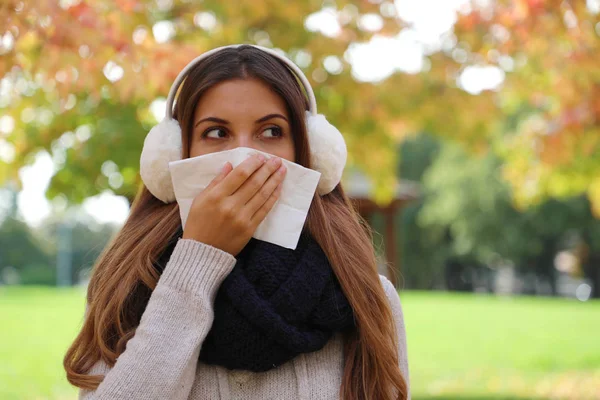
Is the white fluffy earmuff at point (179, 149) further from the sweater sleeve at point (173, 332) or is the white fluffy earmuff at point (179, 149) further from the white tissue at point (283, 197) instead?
the sweater sleeve at point (173, 332)

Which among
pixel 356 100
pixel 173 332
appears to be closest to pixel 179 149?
pixel 173 332

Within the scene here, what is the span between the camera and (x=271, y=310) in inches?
69.3

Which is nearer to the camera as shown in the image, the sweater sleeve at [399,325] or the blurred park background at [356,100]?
the sweater sleeve at [399,325]

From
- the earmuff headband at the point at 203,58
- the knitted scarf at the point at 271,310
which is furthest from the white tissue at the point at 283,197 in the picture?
the earmuff headband at the point at 203,58

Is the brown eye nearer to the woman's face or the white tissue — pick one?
the woman's face

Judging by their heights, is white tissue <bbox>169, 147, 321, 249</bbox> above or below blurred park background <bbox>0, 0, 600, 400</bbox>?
below

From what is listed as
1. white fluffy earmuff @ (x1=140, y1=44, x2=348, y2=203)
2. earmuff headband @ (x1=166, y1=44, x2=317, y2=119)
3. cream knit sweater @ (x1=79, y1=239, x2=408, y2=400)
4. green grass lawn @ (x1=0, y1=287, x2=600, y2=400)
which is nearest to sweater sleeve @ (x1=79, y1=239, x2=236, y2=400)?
cream knit sweater @ (x1=79, y1=239, x2=408, y2=400)

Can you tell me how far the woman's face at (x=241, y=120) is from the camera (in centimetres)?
187

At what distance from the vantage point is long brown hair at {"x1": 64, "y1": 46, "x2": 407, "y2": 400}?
1.87 meters

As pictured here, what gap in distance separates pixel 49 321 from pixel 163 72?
1328cm

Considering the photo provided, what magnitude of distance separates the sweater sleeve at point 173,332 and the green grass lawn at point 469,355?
526cm

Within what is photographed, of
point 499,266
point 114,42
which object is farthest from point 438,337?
point 499,266

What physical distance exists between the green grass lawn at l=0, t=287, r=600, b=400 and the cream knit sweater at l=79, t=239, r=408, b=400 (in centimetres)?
518

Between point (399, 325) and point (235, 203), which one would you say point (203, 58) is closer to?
point (235, 203)
